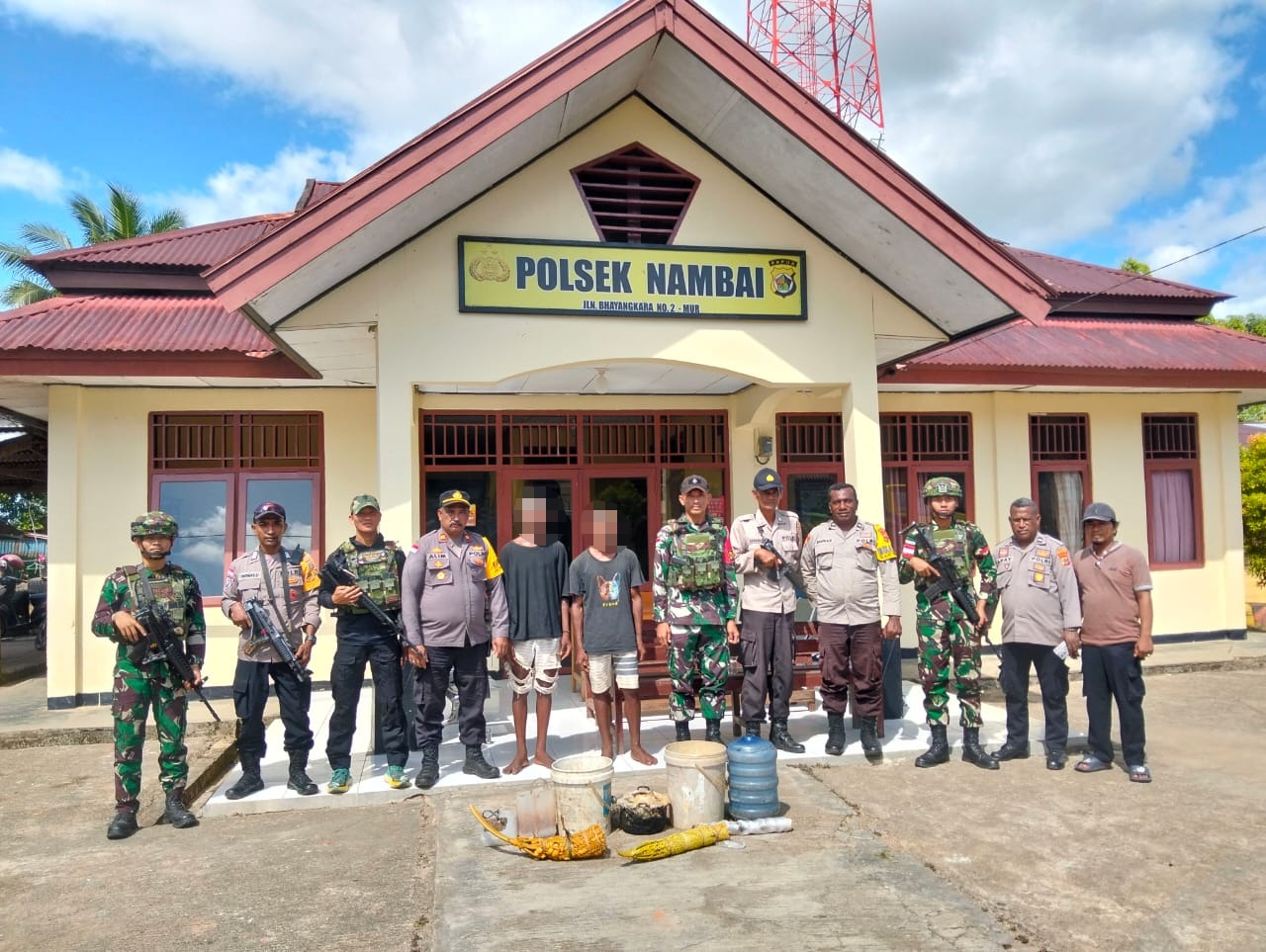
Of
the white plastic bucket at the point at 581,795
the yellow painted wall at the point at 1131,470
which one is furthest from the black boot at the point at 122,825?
the yellow painted wall at the point at 1131,470

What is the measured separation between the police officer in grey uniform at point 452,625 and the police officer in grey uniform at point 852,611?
7.00ft

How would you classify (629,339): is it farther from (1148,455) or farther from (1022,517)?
(1148,455)

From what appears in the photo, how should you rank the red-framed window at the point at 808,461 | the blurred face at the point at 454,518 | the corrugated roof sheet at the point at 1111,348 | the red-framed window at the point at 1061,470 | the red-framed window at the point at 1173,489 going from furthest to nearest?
1. the red-framed window at the point at 1173,489
2. the red-framed window at the point at 1061,470
3. the red-framed window at the point at 808,461
4. the corrugated roof sheet at the point at 1111,348
5. the blurred face at the point at 454,518

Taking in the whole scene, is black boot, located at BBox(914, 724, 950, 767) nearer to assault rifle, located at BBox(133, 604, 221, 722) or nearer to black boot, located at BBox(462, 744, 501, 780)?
black boot, located at BBox(462, 744, 501, 780)

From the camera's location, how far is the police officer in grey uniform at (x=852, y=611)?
578 cm

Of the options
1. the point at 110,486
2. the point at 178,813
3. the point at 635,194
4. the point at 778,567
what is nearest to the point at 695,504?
the point at 778,567

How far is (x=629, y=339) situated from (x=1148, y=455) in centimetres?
755

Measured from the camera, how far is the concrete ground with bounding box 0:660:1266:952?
353 cm

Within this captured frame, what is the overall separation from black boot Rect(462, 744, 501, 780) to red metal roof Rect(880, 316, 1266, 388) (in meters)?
5.26

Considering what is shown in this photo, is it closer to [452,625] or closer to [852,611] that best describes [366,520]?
[452,625]

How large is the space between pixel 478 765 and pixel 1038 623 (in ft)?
12.3

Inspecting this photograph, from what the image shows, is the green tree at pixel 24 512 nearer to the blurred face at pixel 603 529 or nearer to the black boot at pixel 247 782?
the black boot at pixel 247 782

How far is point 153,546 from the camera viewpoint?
491 centimetres

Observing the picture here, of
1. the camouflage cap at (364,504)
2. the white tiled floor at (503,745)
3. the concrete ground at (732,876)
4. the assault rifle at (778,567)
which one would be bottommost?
the concrete ground at (732,876)
